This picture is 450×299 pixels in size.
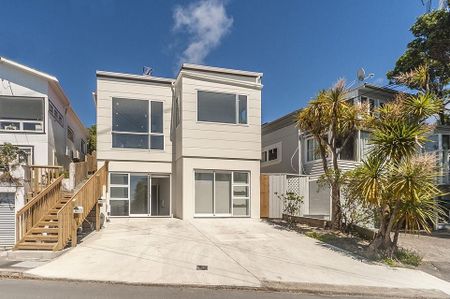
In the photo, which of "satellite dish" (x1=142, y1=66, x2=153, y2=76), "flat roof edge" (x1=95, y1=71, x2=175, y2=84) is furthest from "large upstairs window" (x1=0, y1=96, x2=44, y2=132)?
"satellite dish" (x1=142, y1=66, x2=153, y2=76)

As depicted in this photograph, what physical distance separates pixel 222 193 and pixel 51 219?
7341 mm

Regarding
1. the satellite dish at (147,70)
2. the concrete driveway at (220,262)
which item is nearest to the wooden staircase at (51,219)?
the concrete driveway at (220,262)

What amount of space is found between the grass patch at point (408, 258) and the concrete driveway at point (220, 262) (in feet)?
2.65

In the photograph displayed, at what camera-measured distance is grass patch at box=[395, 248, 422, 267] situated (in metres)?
9.59

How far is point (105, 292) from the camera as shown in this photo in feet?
20.9

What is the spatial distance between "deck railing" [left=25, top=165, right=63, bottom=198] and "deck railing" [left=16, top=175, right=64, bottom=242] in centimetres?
32

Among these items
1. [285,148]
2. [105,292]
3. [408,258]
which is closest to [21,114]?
[105,292]

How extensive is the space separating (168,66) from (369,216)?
15.2 m

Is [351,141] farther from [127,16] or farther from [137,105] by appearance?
[127,16]

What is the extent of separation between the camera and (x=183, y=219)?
1512 centimetres

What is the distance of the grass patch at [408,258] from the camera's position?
9.59 metres

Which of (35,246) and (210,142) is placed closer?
(35,246)

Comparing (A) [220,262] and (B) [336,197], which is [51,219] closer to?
(A) [220,262]

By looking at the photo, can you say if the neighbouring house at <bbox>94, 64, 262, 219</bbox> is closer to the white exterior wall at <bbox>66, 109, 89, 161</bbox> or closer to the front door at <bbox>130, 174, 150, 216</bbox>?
the front door at <bbox>130, 174, 150, 216</bbox>
